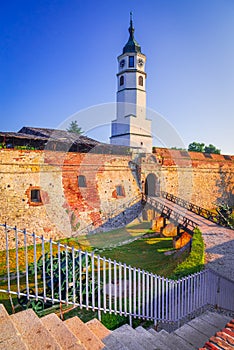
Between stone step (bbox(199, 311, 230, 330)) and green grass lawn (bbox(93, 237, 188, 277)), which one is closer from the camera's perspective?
stone step (bbox(199, 311, 230, 330))

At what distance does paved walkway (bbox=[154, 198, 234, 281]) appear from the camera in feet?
21.8

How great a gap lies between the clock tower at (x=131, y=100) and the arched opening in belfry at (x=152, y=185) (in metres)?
6.17

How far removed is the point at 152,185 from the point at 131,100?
36.5ft

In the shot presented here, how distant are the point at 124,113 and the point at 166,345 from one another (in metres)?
22.5

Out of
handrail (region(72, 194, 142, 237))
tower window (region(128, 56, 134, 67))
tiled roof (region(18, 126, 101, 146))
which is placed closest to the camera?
handrail (region(72, 194, 142, 237))

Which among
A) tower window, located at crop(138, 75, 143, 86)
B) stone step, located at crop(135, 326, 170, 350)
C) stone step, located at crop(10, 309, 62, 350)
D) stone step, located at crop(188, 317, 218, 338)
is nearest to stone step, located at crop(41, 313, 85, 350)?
stone step, located at crop(10, 309, 62, 350)

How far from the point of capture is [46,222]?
11.6 meters

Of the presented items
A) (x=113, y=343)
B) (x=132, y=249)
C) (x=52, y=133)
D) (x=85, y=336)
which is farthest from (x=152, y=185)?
(x=85, y=336)

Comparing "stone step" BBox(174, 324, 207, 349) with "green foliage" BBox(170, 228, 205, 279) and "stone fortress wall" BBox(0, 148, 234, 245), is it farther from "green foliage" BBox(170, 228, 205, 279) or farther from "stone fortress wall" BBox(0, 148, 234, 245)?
"stone fortress wall" BBox(0, 148, 234, 245)

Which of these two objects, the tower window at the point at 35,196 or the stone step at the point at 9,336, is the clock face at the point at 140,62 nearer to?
the tower window at the point at 35,196

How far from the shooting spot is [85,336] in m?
2.86

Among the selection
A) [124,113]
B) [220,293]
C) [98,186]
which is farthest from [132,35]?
[220,293]

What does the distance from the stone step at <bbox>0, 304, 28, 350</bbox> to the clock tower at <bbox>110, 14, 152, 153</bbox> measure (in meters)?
21.1

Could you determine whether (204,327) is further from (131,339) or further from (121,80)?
(121,80)
